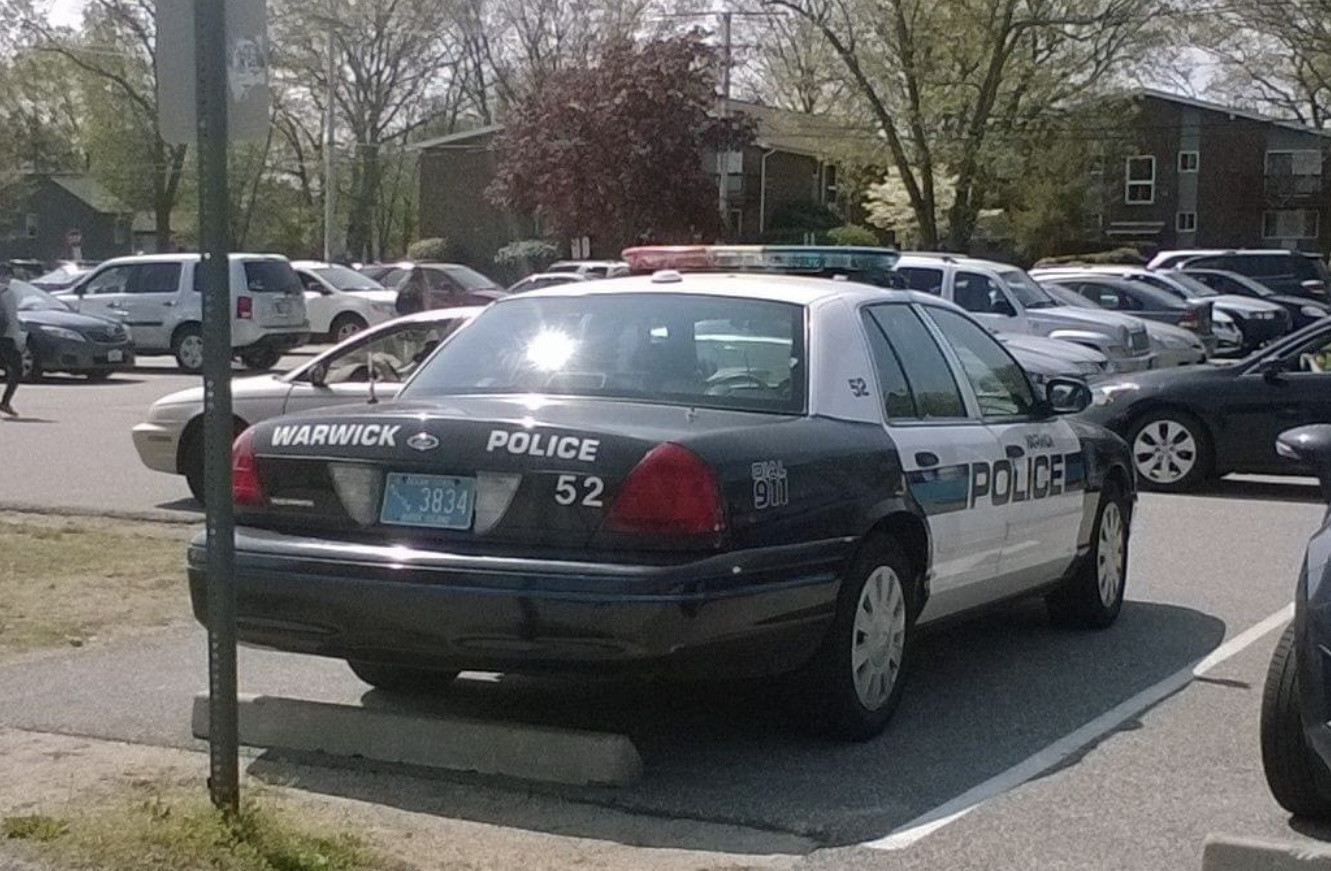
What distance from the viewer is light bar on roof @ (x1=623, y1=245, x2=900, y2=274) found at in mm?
7871

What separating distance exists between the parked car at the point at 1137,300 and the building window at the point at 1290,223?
42039mm

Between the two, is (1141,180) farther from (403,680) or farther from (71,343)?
(403,680)

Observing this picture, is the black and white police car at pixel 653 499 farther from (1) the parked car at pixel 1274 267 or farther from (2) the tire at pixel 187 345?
(1) the parked car at pixel 1274 267

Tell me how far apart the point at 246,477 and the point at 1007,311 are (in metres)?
16.2

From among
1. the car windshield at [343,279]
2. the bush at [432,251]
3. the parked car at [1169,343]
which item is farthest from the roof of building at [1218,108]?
the parked car at [1169,343]

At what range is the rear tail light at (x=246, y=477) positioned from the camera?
6.34 m

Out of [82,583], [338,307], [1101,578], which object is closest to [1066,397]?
[1101,578]

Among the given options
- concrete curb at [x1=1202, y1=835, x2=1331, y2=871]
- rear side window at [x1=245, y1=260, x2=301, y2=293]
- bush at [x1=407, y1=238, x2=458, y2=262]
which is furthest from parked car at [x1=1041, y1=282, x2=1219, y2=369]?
bush at [x1=407, y1=238, x2=458, y2=262]

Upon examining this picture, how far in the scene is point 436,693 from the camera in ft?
23.5

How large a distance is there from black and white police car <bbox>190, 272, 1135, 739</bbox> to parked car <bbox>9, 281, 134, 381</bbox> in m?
19.4

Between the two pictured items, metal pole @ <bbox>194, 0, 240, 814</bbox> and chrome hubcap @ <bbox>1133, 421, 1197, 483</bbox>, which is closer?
metal pole @ <bbox>194, 0, 240, 814</bbox>

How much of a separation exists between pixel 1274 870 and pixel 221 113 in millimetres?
3206

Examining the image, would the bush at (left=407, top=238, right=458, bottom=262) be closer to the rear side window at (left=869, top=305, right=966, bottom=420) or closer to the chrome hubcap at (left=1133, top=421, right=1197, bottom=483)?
the chrome hubcap at (left=1133, top=421, right=1197, bottom=483)

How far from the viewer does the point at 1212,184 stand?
67.9 meters
